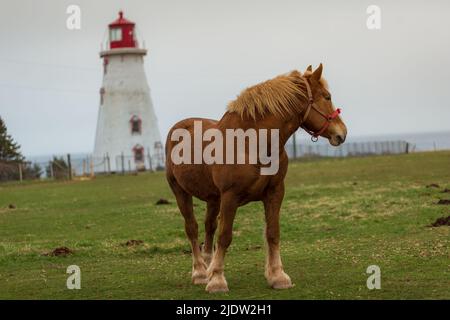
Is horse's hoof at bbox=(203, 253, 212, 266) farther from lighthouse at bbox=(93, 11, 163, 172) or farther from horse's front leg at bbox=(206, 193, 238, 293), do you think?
lighthouse at bbox=(93, 11, 163, 172)

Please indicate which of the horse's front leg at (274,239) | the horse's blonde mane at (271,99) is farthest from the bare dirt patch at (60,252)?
the horse's blonde mane at (271,99)

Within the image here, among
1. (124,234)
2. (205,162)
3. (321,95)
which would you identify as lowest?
(124,234)

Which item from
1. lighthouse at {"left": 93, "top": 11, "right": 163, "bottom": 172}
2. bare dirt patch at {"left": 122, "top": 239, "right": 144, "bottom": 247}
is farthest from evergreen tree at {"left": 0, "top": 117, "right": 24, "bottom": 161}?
bare dirt patch at {"left": 122, "top": 239, "right": 144, "bottom": 247}

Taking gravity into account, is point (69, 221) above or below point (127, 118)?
below

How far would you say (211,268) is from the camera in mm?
11680

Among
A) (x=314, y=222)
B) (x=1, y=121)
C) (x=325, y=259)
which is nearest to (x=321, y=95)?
(x=325, y=259)

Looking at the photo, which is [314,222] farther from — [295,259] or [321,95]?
[321,95]

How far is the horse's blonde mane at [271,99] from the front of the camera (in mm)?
11336

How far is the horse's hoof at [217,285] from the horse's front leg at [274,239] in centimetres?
63

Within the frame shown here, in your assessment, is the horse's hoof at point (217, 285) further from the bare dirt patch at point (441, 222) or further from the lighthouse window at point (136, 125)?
the lighthouse window at point (136, 125)

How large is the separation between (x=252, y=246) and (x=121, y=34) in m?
53.0

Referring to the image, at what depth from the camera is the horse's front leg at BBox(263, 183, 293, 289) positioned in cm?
1152

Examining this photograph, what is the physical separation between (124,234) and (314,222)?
184 inches

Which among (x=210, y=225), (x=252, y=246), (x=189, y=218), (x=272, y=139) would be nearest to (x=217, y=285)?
(x=210, y=225)
